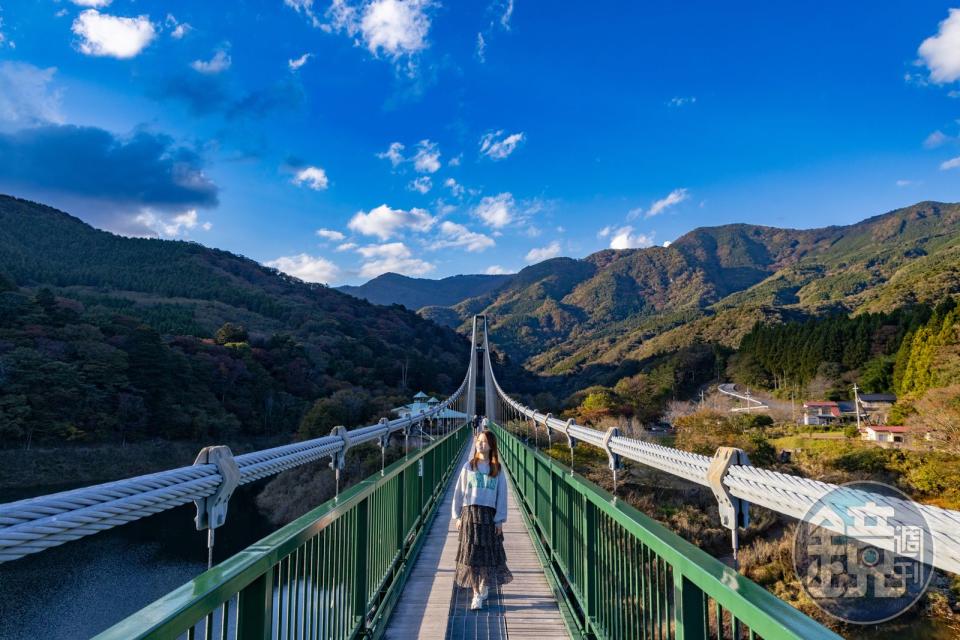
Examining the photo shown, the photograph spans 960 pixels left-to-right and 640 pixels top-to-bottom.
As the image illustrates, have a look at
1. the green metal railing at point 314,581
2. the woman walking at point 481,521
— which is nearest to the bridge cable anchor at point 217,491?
the green metal railing at point 314,581

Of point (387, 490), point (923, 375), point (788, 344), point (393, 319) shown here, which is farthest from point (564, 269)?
point (387, 490)

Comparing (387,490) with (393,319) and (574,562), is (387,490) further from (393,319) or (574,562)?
(393,319)

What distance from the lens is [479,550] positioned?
3119 millimetres

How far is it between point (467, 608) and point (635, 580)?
1622 millimetres

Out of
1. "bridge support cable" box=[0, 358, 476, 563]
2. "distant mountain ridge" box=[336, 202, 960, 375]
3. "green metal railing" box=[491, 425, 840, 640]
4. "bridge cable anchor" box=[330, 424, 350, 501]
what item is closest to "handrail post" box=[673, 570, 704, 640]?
"green metal railing" box=[491, 425, 840, 640]

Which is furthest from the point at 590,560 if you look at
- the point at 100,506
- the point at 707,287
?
the point at 707,287

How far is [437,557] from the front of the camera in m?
4.16

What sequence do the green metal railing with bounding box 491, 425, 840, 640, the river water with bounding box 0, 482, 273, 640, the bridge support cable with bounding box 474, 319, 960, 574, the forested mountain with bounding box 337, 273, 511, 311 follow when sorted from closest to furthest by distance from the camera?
the bridge support cable with bounding box 474, 319, 960, 574, the green metal railing with bounding box 491, 425, 840, 640, the river water with bounding box 0, 482, 273, 640, the forested mountain with bounding box 337, 273, 511, 311

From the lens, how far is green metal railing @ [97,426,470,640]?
947mm

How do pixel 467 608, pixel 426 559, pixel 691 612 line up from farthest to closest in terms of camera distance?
pixel 426 559, pixel 467 608, pixel 691 612

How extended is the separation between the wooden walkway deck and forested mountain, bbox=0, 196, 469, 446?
22819 mm

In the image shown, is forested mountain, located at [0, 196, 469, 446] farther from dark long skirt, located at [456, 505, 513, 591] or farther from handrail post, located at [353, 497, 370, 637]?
handrail post, located at [353, 497, 370, 637]

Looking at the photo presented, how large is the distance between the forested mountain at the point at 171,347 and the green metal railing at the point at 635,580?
23.7 m
